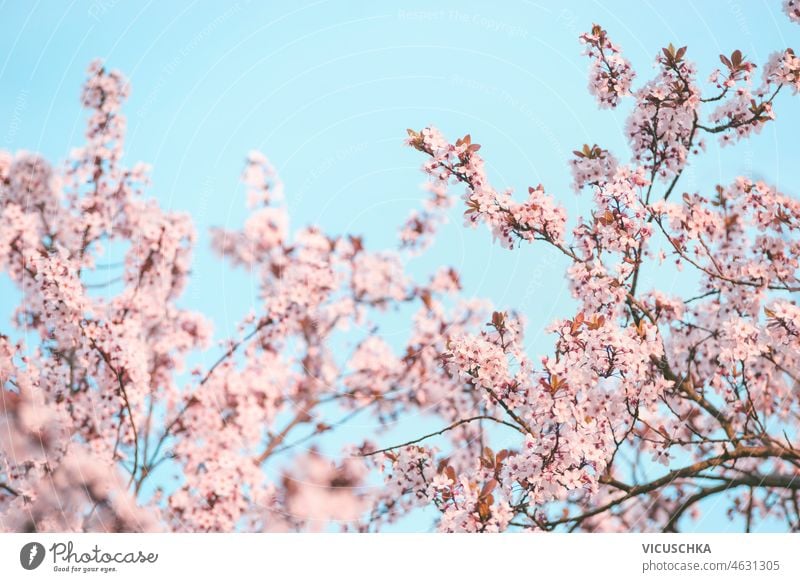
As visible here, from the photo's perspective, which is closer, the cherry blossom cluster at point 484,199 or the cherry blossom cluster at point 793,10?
the cherry blossom cluster at point 484,199

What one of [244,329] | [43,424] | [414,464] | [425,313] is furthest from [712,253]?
[43,424]

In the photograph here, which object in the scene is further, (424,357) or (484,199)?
(424,357)

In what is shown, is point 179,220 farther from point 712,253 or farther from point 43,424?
point 712,253

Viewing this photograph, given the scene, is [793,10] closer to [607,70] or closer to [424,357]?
[607,70]

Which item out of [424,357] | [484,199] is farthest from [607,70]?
[424,357]
